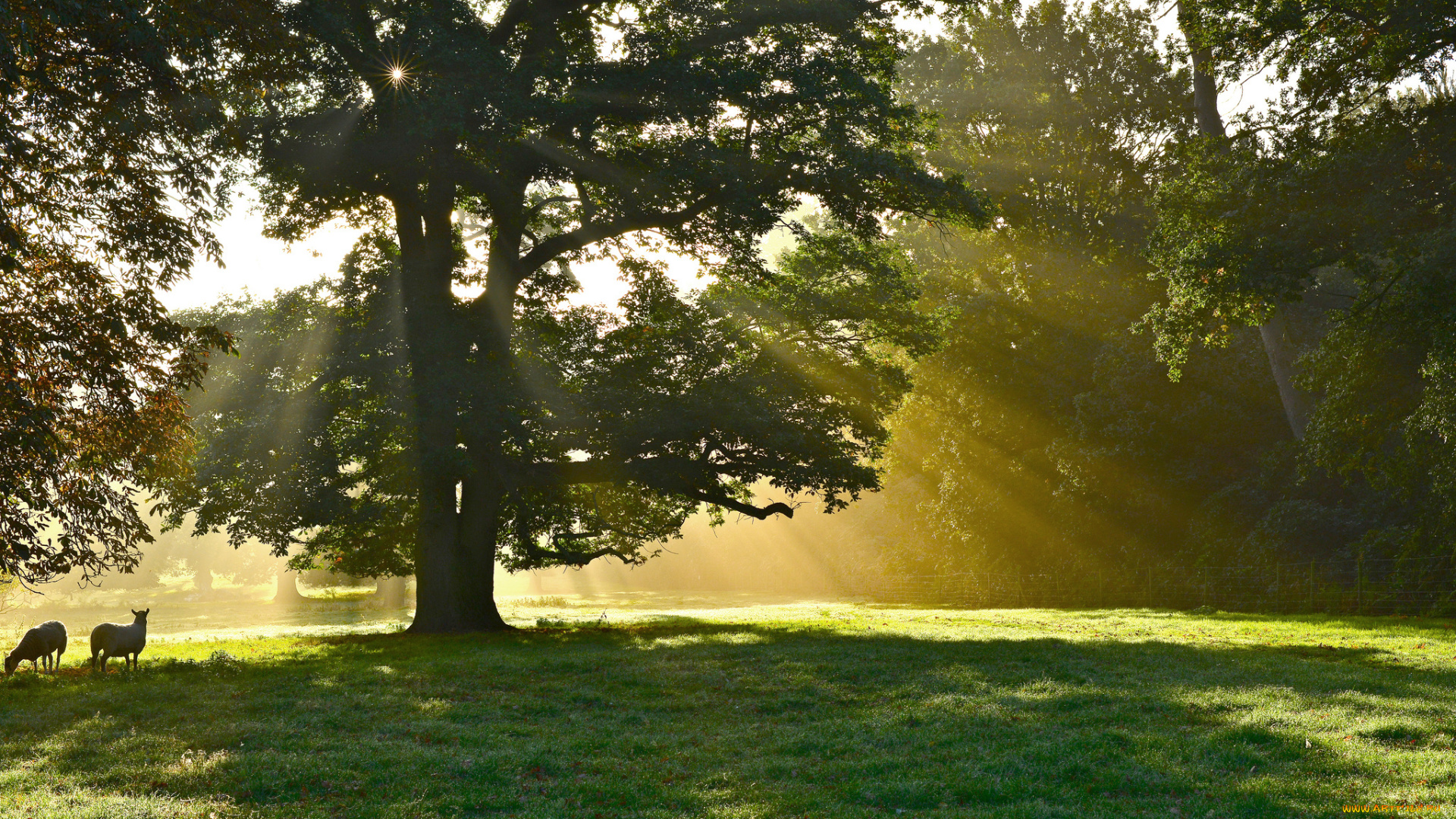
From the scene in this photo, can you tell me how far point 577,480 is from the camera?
23.4 m

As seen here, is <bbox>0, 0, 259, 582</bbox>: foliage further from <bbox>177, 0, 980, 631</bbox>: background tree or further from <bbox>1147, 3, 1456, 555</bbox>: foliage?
<bbox>1147, 3, 1456, 555</bbox>: foliage

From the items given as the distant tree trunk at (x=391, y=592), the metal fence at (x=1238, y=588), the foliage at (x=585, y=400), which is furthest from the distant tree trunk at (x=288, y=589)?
the metal fence at (x=1238, y=588)

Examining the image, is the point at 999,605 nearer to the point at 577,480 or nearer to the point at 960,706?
the point at 577,480

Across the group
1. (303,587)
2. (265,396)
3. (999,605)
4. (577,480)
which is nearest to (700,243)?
(577,480)

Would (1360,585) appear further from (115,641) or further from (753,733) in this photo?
(115,641)

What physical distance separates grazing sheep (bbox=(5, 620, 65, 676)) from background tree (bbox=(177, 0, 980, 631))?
5.12 meters

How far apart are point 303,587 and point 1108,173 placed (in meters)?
71.4

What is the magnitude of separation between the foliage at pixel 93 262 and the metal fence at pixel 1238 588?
29953 mm

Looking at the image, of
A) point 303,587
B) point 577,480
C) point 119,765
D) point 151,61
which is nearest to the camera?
point 119,765

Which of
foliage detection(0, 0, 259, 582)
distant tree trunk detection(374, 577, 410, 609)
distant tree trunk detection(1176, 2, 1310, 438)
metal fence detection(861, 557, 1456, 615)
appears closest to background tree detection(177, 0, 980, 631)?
foliage detection(0, 0, 259, 582)

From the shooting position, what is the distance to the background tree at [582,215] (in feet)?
62.8

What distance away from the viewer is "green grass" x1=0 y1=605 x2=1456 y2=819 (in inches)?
293

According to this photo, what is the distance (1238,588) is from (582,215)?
82.9 feet

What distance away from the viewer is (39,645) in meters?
15.6
